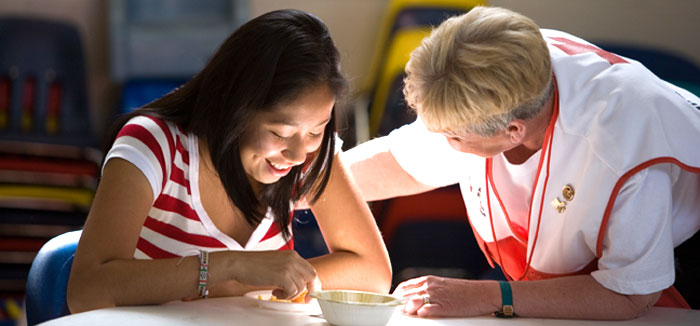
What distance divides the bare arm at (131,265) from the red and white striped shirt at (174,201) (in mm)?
82

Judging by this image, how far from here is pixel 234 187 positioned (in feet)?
4.97

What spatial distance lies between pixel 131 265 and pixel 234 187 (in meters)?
0.31

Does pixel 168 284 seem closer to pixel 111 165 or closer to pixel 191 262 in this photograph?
pixel 191 262

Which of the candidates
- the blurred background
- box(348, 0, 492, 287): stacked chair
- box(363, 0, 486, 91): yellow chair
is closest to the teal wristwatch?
the blurred background

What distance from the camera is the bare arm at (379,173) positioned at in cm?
194

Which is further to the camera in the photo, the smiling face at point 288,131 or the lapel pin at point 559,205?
the lapel pin at point 559,205

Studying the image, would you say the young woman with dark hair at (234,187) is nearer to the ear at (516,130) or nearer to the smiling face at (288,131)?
the smiling face at (288,131)

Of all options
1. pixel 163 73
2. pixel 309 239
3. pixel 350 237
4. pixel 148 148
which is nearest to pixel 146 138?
pixel 148 148

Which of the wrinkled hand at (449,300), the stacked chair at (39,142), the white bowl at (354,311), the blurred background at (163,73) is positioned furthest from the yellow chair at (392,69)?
the white bowl at (354,311)

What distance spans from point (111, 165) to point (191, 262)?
22cm

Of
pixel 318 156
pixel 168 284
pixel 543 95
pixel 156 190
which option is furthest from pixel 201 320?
pixel 543 95

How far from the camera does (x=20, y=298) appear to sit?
3193mm

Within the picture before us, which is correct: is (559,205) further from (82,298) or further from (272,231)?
(82,298)

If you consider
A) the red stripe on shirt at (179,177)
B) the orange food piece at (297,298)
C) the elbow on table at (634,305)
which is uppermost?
the red stripe on shirt at (179,177)
